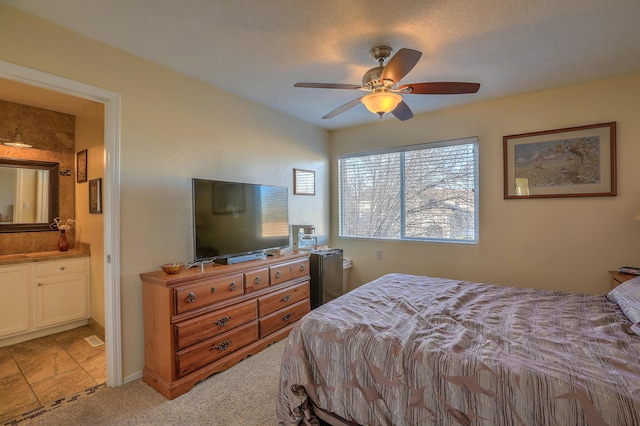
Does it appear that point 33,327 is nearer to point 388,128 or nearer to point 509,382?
point 509,382

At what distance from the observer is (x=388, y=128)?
164 inches

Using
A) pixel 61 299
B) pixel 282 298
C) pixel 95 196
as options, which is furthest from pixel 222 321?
pixel 61 299

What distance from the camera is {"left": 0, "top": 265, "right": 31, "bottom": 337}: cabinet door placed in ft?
9.61

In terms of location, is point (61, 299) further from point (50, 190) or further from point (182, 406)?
point (182, 406)

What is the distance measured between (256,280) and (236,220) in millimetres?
609

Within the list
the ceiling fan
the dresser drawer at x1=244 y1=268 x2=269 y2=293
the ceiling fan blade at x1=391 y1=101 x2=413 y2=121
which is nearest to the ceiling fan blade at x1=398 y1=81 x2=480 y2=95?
the ceiling fan

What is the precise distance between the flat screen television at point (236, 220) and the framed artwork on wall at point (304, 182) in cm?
60

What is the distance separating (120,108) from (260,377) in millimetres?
2419

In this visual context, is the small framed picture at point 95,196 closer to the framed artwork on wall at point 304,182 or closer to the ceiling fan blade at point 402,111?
the framed artwork on wall at point 304,182

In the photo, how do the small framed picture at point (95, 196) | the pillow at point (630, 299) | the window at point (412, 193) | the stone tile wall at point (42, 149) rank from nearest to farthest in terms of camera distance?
1. the pillow at point (630, 299)
2. the small framed picture at point (95, 196)
3. the stone tile wall at point (42, 149)
4. the window at point (412, 193)

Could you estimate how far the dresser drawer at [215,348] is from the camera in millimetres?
2232

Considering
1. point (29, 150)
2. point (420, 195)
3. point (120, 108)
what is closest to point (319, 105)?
point (420, 195)

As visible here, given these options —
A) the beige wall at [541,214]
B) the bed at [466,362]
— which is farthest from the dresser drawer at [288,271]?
the beige wall at [541,214]

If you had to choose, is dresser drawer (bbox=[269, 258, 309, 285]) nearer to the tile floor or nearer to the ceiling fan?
the tile floor
